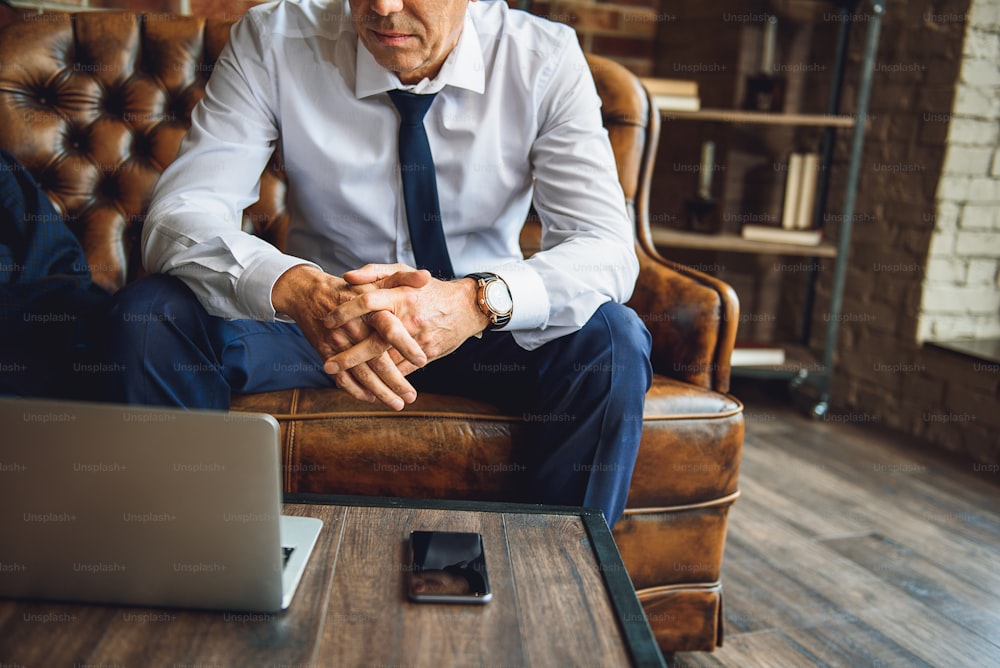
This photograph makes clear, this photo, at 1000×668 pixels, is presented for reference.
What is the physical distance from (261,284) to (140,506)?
0.55m

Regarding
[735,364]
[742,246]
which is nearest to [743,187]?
[742,246]

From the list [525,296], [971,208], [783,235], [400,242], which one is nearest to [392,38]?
[400,242]

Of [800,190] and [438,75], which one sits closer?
[438,75]

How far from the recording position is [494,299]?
1.17m

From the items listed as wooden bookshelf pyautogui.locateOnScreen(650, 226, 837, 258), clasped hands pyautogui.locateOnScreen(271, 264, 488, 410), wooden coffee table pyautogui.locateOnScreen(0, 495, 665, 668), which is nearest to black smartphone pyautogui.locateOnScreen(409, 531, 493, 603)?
wooden coffee table pyautogui.locateOnScreen(0, 495, 665, 668)

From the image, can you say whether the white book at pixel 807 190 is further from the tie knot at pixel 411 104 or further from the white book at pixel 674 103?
the tie knot at pixel 411 104

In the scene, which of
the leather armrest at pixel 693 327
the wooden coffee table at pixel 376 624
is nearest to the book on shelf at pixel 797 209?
the leather armrest at pixel 693 327

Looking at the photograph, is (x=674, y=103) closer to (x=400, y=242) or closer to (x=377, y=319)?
(x=400, y=242)

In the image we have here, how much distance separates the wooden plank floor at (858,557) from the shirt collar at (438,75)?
1.05 m

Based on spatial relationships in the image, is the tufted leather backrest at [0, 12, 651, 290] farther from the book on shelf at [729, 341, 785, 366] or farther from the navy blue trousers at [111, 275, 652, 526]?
the book on shelf at [729, 341, 785, 366]

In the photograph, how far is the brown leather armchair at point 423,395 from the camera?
1.24 metres

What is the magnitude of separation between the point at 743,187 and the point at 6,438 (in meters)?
2.64

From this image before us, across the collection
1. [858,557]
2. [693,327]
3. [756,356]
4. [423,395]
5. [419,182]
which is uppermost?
[419,182]

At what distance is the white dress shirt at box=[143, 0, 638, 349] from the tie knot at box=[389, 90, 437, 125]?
0.05ft
